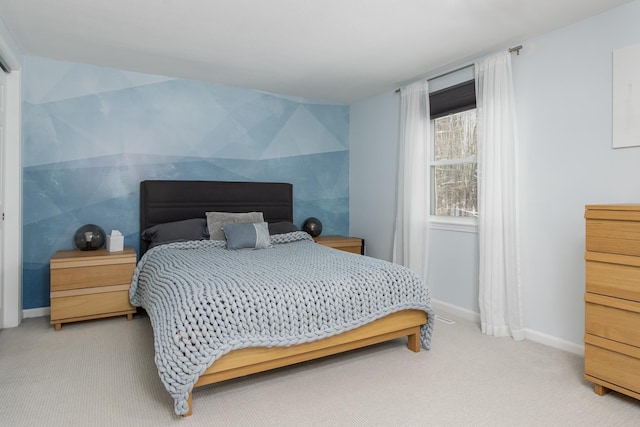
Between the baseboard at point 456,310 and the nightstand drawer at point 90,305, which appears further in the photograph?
the baseboard at point 456,310

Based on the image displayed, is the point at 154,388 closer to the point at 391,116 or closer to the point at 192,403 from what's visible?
the point at 192,403

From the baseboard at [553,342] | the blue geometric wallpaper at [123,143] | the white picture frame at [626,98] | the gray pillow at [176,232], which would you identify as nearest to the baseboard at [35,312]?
the blue geometric wallpaper at [123,143]

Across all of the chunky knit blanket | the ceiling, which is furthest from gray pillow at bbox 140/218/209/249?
the ceiling

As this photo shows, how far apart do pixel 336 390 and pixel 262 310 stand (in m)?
0.66

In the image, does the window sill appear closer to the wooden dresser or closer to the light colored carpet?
the light colored carpet

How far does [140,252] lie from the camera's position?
13.8 feet

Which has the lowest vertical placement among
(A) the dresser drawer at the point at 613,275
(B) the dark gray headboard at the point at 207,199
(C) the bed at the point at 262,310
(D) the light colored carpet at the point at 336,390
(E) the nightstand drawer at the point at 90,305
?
(D) the light colored carpet at the point at 336,390

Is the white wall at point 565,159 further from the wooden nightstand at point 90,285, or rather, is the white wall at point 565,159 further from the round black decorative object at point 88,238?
the round black decorative object at point 88,238

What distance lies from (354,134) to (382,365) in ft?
11.3

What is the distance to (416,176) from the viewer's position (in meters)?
4.22

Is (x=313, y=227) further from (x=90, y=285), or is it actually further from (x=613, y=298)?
(x=613, y=298)

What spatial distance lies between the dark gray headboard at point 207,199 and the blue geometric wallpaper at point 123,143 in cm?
17

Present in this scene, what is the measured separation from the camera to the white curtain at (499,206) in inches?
130

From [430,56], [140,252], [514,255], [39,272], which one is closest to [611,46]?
[430,56]
